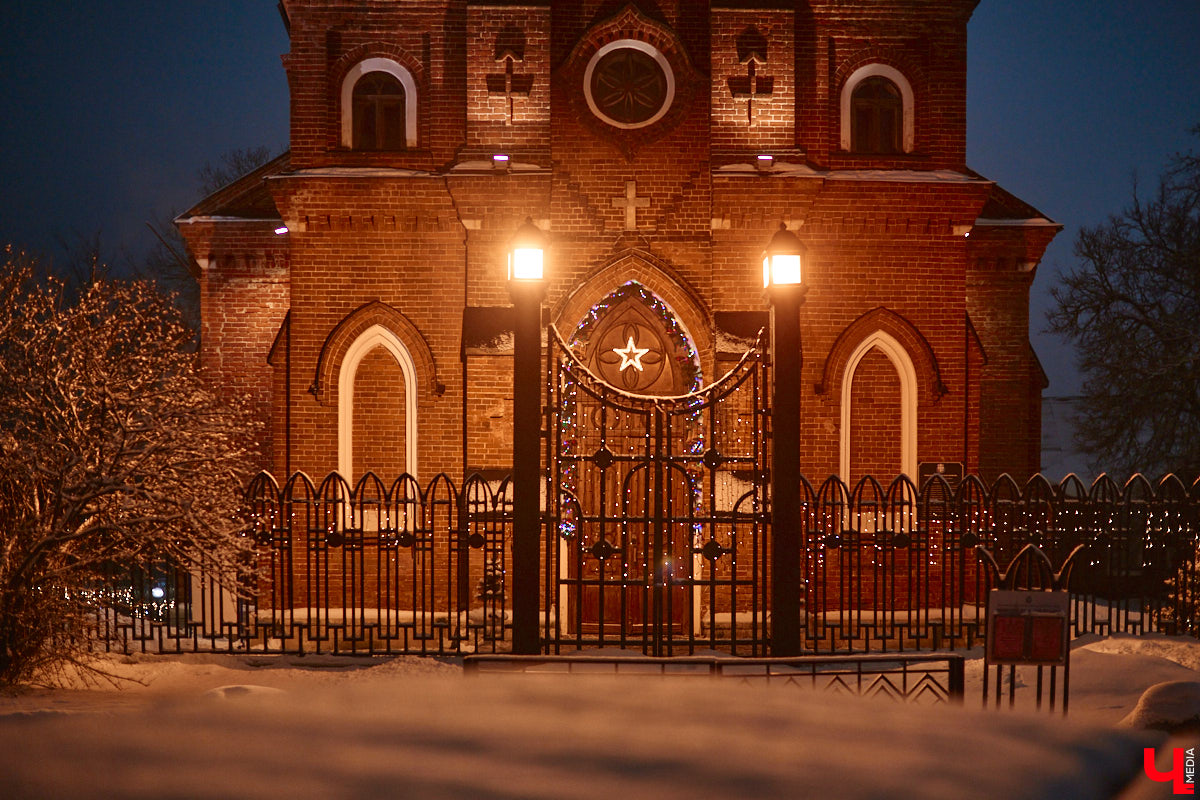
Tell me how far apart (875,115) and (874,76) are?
22.2 inches

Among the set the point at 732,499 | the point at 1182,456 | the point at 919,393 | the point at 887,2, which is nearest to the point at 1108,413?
the point at 1182,456

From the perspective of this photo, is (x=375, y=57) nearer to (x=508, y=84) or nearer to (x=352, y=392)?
(x=508, y=84)

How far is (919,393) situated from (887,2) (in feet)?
18.7

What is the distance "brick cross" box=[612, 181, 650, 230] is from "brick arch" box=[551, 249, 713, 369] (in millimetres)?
405

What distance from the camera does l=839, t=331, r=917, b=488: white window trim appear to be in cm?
1206

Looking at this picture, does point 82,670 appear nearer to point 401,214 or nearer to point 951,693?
point 401,214

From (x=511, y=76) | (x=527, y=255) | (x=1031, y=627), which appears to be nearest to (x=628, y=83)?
(x=511, y=76)

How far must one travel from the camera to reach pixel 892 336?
12062 millimetres

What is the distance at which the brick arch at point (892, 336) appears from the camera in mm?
11867

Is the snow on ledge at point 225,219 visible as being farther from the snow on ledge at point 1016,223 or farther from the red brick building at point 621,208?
the snow on ledge at point 1016,223

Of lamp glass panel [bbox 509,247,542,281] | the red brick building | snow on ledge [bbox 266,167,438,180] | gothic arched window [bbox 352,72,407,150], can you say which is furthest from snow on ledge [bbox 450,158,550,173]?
lamp glass panel [bbox 509,247,542,281]

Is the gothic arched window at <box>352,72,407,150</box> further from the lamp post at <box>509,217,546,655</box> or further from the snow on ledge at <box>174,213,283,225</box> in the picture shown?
the lamp post at <box>509,217,546,655</box>

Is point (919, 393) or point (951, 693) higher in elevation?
Answer: point (919, 393)

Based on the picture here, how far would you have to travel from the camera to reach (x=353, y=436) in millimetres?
12117
